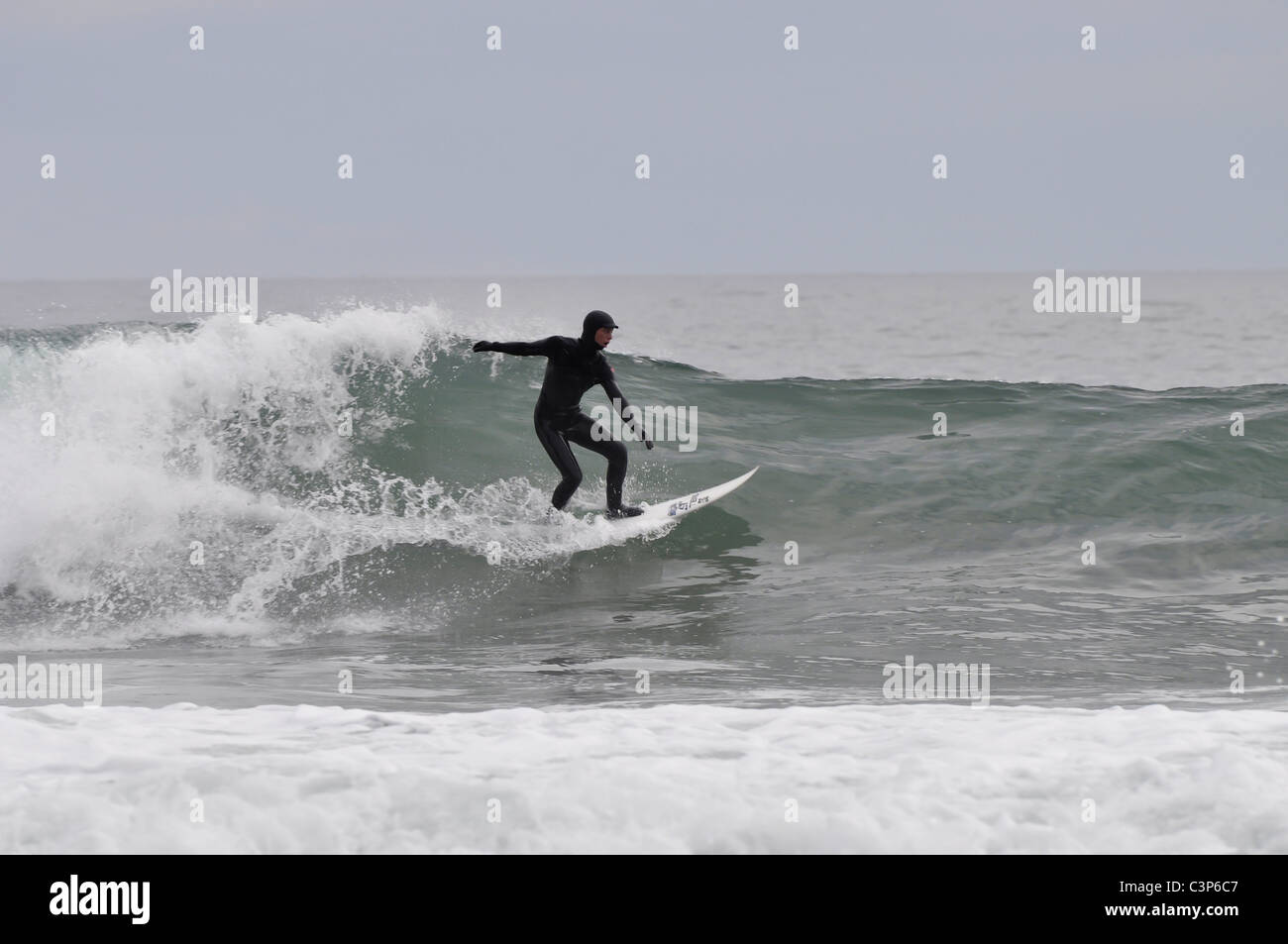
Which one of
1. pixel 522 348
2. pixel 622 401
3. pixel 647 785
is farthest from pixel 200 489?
pixel 647 785

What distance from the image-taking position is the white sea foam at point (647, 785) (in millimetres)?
4500

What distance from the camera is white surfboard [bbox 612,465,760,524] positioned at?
11344mm

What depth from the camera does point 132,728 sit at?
19.1 feet

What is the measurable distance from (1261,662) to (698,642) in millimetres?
3635

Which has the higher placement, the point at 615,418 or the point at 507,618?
the point at 615,418

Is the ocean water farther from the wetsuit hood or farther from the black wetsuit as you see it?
the wetsuit hood

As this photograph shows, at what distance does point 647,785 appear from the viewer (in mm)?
4918

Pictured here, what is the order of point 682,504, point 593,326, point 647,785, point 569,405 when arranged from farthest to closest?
point 682,504, point 569,405, point 593,326, point 647,785

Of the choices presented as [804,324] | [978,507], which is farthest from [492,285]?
[804,324]

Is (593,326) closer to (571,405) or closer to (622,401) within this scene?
(622,401)

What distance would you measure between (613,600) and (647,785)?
16.3ft

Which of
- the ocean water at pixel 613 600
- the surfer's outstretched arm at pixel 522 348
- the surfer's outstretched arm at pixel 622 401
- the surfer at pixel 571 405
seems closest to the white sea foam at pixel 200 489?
the ocean water at pixel 613 600
